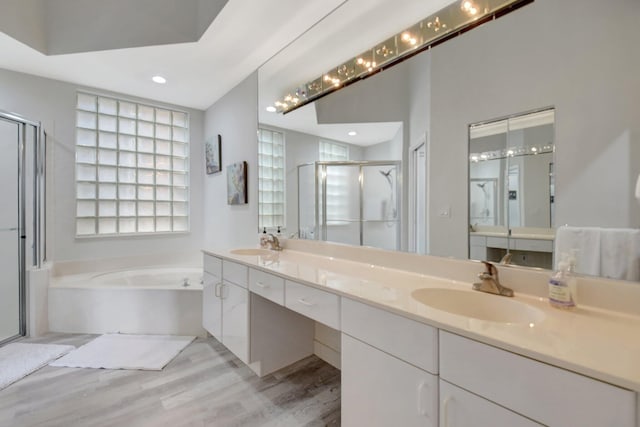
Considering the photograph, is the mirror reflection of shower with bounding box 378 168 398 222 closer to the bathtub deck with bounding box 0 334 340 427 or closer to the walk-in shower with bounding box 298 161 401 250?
the walk-in shower with bounding box 298 161 401 250

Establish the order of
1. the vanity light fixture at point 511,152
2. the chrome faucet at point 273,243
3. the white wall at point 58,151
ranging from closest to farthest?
1. the vanity light fixture at point 511,152
2. the chrome faucet at point 273,243
3. the white wall at point 58,151

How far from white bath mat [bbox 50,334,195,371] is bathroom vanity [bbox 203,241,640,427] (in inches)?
44.8

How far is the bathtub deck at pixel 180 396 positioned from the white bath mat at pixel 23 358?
8 cm

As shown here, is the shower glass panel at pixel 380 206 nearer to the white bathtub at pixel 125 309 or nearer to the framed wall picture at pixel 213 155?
the white bathtub at pixel 125 309

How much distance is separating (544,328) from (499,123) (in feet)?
2.68

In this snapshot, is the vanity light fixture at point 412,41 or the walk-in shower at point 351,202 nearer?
the vanity light fixture at point 412,41

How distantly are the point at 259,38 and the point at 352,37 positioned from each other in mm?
802

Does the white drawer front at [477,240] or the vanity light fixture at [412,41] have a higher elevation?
the vanity light fixture at [412,41]

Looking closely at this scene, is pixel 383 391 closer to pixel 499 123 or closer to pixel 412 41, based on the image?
pixel 499 123

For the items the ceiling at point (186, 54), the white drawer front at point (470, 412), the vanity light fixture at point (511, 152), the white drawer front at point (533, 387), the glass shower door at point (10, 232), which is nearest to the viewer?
the white drawer front at point (533, 387)

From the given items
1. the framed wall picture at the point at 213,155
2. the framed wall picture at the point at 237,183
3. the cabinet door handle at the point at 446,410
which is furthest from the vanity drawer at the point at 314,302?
the framed wall picture at the point at 213,155

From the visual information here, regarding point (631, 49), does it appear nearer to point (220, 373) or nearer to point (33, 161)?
point (220, 373)

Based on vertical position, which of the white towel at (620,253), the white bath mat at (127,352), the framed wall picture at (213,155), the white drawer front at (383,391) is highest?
the framed wall picture at (213,155)

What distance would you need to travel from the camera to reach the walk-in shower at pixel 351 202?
169cm
